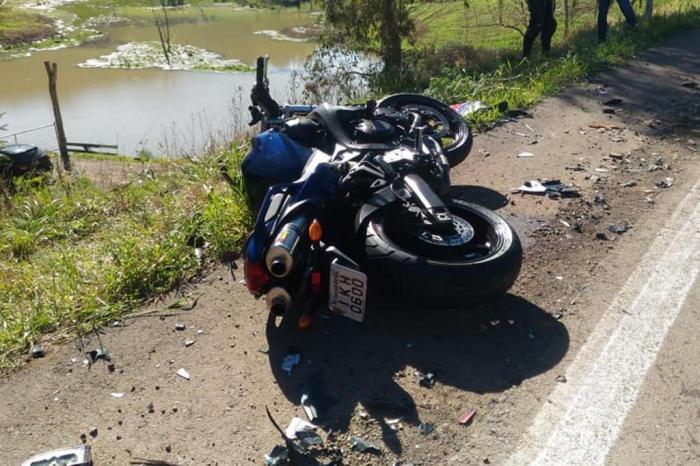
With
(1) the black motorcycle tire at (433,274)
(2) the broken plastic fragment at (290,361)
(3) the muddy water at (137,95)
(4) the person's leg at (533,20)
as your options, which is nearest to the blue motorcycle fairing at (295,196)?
(1) the black motorcycle tire at (433,274)

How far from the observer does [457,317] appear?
3852 mm

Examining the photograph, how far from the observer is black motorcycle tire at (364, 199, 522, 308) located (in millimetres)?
3498

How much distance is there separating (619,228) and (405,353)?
2.43 metres

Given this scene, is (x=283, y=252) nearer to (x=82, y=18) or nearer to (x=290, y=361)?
(x=290, y=361)

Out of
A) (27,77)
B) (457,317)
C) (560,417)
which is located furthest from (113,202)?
(27,77)

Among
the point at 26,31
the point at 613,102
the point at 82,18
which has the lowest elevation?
the point at 613,102

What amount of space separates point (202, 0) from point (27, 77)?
48010 mm

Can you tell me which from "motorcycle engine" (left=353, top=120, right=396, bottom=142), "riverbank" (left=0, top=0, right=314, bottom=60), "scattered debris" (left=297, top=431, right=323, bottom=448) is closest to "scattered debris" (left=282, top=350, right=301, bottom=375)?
"scattered debris" (left=297, top=431, right=323, bottom=448)

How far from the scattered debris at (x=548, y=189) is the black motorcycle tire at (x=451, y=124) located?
611mm

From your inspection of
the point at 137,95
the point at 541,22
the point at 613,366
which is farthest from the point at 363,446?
the point at 137,95

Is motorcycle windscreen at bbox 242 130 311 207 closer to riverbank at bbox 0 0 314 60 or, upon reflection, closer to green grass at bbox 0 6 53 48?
riverbank at bbox 0 0 314 60

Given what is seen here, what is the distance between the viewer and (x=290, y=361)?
11.5 ft

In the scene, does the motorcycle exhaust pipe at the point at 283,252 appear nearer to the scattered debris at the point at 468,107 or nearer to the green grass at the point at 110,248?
the green grass at the point at 110,248

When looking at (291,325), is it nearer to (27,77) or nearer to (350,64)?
(350,64)
